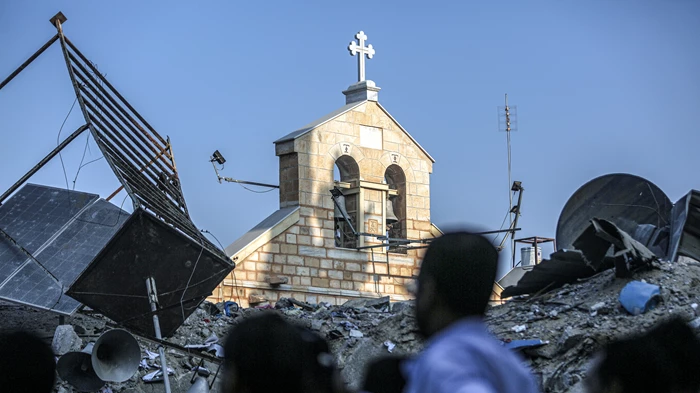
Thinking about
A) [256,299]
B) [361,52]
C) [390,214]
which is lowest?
[256,299]

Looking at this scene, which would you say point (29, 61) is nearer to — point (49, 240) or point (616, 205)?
point (49, 240)

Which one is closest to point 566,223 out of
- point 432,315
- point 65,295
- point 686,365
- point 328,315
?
point 328,315

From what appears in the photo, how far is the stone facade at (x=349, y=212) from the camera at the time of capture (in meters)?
19.9

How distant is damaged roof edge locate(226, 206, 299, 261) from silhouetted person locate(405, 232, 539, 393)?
Result: 51.0 feet

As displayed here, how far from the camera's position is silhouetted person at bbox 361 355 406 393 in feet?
16.9

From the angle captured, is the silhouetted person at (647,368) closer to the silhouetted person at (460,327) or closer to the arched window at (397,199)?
the silhouetted person at (460,327)

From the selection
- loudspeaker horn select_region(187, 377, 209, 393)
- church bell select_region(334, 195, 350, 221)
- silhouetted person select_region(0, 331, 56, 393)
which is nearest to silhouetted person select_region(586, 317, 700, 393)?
silhouetted person select_region(0, 331, 56, 393)

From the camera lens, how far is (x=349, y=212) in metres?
21.0

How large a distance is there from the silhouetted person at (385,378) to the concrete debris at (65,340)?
27.3 ft

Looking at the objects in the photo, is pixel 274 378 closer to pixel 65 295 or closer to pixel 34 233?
pixel 65 295

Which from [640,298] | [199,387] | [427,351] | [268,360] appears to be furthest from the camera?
[640,298]

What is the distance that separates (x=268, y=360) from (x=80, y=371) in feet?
28.7

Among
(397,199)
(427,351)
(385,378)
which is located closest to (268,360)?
(427,351)

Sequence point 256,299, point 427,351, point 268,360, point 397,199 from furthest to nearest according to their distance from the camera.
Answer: point 397,199, point 256,299, point 268,360, point 427,351
